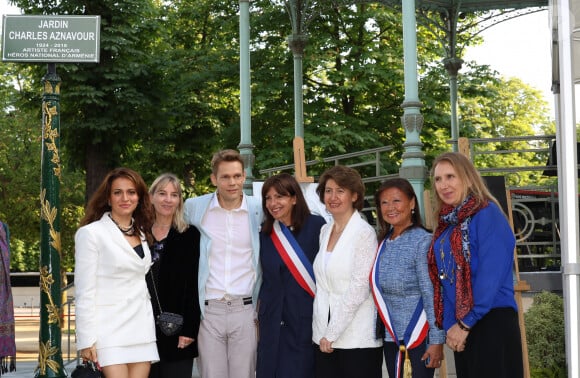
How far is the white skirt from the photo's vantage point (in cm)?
466

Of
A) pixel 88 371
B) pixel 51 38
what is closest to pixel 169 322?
pixel 88 371

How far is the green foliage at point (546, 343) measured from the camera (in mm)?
7238

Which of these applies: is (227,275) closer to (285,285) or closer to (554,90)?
(285,285)

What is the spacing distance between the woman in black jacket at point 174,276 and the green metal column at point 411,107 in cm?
585

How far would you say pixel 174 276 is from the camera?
5.09 m

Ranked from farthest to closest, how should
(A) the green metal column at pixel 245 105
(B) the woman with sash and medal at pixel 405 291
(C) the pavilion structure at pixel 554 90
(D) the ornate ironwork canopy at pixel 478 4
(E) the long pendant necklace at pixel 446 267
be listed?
1. (D) the ornate ironwork canopy at pixel 478 4
2. (A) the green metal column at pixel 245 105
3. (B) the woman with sash and medal at pixel 405 291
4. (E) the long pendant necklace at pixel 446 267
5. (C) the pavilion structure at pixel 554 90

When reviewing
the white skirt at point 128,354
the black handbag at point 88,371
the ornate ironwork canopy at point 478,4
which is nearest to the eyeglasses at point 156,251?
the white skirt at point 128,354

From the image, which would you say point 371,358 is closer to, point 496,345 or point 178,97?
point 496,345

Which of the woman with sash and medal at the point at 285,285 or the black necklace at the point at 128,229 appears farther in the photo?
the woman with sash and medal at the point at 285,285

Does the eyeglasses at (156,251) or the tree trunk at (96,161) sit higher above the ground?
the tree trunk at (96,161)

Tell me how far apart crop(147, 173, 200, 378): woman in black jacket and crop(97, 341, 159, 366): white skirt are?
0.17 metres

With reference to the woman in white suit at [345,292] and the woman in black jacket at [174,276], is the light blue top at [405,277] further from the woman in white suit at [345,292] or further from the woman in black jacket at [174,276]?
the woman in black jacket at [174,276]

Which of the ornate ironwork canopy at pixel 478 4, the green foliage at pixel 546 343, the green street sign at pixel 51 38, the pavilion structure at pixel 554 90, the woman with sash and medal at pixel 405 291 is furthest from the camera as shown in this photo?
the ornate ironwork canopy at pixel 478 4

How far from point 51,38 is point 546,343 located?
5.21 m
